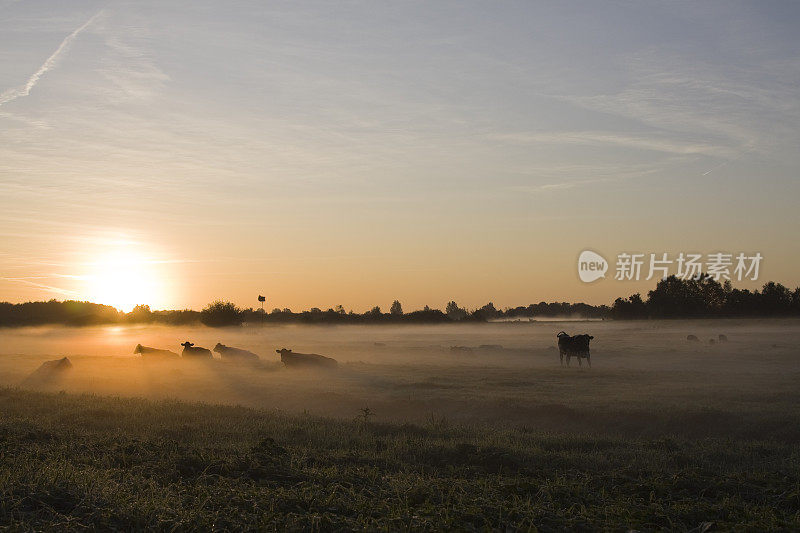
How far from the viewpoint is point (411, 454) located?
13648 millimetres

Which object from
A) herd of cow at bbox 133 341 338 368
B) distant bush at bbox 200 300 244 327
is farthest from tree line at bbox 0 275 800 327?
herd of cow at bbox 133 341 338 368

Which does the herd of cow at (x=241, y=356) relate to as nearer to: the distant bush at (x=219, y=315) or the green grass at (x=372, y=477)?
the green grass at (x=372, y=477)

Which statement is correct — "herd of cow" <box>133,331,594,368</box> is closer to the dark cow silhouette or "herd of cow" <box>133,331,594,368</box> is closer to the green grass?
the dark cow silhouette

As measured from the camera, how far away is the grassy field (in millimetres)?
8516

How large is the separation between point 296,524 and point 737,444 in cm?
1164

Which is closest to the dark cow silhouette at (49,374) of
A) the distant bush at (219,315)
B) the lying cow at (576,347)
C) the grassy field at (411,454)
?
the grassy field at (411,454)

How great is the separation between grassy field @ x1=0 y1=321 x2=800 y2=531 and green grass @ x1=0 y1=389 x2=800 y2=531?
0.04m

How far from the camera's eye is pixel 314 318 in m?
110

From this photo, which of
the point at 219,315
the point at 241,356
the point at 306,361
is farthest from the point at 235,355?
the point at 219,315

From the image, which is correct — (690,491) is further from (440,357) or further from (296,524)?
(440,357)

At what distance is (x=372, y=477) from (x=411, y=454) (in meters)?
2.81

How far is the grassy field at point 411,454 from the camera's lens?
8516 millimetres

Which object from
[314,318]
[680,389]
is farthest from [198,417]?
[314,318]

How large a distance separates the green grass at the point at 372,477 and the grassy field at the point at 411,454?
4 centimetres
